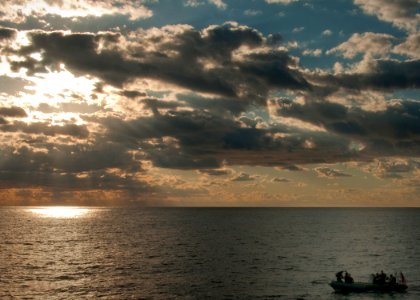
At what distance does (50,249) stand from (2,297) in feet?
207

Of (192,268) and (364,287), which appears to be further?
(192,268)

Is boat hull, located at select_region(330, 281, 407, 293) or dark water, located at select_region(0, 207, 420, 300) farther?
boat hull, located at select_region(330, 281, 407, 293)

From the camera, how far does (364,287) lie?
71375mm

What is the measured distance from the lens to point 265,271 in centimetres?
8750

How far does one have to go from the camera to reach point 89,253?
381ft

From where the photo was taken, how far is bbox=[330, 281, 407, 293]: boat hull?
7019 cm

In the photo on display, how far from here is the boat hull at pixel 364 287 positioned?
70188 millimetres

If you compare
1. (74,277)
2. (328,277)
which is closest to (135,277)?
(74,277)

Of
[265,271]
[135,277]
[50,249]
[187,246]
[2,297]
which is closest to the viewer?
[2,297]

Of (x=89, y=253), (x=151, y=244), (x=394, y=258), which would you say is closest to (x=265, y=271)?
(x=394, y=258)

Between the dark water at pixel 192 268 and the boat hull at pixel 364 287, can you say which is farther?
the boat hull at pixel 364 287

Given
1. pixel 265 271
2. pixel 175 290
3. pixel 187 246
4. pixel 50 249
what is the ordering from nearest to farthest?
1. pixel 175 290
2. pixel 265 271
3. pixel 50 249
4. pixel 187 246

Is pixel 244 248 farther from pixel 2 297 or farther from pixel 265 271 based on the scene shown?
pixel 2 297

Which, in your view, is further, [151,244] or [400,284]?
[151,244]
